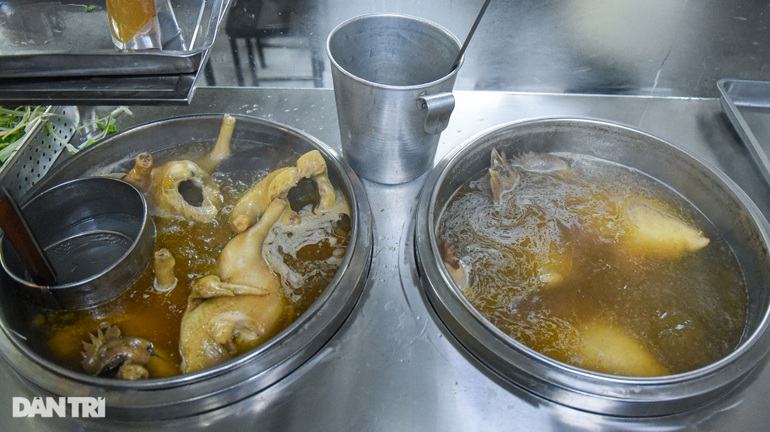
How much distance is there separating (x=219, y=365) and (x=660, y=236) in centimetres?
131

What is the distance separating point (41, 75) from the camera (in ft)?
3.50

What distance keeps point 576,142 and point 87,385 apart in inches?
65.1

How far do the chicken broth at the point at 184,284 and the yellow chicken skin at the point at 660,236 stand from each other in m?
0.89

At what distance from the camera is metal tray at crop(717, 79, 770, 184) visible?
1.79 m

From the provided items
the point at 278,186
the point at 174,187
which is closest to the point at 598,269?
the point at 278,186

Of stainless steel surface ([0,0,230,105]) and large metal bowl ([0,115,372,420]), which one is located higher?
stainless steel surface ([0,0,230,105])

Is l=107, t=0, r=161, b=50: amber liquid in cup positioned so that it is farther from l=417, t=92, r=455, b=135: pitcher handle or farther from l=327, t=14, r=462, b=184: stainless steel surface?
l=417, t=92, r=455, b=135: pitcher handle

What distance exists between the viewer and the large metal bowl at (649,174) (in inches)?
43.3

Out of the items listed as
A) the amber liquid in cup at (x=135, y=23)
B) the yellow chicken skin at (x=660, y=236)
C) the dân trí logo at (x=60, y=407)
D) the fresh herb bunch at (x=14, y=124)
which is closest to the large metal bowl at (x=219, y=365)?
the dân trí logo at (x=60, y=407)

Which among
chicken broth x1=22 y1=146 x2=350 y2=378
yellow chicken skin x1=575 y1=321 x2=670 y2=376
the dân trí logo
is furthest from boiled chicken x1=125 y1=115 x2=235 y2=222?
yellow chicken skin x1=575 y1=321 x2=670 y2=376

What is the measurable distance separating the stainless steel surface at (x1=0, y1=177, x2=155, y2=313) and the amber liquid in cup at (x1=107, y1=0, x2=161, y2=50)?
437 mm

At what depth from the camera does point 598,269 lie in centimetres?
140

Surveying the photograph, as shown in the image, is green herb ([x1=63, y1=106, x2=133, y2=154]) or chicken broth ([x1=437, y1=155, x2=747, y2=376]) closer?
chicken broth ([x1=437, y1=155, x2=747, y2=376])

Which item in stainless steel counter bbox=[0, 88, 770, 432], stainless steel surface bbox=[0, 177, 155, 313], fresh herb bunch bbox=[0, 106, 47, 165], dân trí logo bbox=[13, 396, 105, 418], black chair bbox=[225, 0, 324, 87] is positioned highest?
black chair bbox=[225, 0, 324, 87]
